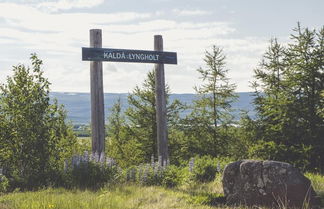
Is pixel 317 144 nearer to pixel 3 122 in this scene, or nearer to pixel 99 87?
pixel 99 87

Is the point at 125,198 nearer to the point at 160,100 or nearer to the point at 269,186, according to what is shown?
the point at 269,186

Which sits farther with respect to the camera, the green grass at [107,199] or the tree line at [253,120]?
the tree line at [253,120]

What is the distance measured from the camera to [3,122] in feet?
36.0

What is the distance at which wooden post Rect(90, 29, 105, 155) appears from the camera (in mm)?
11828

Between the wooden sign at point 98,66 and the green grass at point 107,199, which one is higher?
the wooden sign at point 98,66

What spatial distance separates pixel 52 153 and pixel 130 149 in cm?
1510

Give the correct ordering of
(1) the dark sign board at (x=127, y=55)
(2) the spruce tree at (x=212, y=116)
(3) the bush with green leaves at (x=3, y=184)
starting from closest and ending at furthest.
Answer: (3) the bush with green leaves at (x=3, y=184)
(1) the dark sign board at (x=127, y=55)
(2) the spruce tree at (x=212, y=116)

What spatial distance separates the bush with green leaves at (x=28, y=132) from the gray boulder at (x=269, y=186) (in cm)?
480

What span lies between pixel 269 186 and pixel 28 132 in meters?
6.24


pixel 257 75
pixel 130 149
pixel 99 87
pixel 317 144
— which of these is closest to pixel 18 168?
pixel 99 87

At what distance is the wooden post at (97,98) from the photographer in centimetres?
1183

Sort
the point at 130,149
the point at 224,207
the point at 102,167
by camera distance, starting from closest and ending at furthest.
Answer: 1. the point at 224,207
2. the point at 102,167
3. the point at 130,149

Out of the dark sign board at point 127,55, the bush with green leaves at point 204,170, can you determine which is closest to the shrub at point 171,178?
the bush with green leaves at point 204,170

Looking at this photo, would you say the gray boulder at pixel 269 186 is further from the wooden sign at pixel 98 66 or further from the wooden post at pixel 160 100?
the wooden post at pixel 160 100
